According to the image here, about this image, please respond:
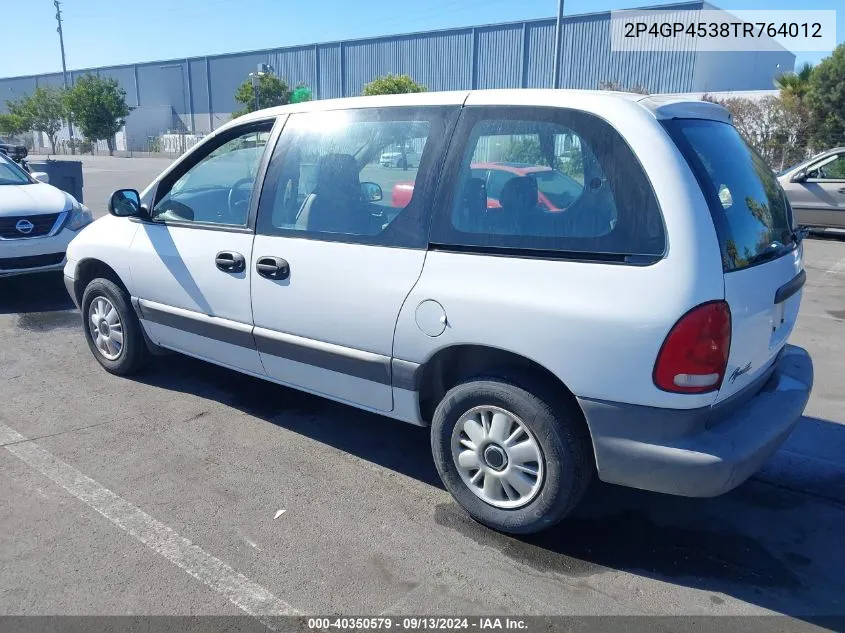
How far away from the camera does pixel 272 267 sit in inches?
147

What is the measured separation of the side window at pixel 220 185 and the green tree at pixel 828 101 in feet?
76.5

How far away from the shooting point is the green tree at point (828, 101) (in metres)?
22.6

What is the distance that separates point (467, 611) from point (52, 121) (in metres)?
70.4

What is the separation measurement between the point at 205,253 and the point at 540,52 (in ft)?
141

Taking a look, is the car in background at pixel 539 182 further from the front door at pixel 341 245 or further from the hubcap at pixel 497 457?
the hubcap at pixel 497 457

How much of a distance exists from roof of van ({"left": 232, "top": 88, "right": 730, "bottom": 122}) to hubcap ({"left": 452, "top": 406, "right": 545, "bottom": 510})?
1.35 metres

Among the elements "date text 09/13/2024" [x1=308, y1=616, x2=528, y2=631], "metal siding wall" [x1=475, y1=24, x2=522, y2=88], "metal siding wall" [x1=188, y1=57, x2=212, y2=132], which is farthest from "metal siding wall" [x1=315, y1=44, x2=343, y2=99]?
"date text 09/13/2024" [x1=308, y1=616, x2=528, y2=631]

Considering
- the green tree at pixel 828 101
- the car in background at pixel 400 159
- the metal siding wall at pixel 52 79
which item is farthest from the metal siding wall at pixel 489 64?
the car in background at pixel 400 159

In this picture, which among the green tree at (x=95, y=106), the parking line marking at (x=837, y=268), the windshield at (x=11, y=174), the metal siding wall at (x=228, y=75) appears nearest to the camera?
the windshield at (x=11, y=174)

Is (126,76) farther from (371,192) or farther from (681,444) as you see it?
(681,444)

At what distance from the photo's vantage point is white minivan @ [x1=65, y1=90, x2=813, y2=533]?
105 inches

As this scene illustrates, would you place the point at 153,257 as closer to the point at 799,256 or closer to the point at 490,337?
the point at 490,337

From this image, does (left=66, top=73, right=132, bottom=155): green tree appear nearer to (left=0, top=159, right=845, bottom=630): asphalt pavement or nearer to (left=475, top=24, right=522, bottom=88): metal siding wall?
(left=475, top=24, right=522, bottom=88): metal siding wall

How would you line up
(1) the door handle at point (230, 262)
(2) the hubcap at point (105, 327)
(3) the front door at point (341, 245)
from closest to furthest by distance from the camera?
(3) the front door at point (341, 245) → (1) the door handle at point (230, 262) → (2) the hubcap at point (105, 327)
